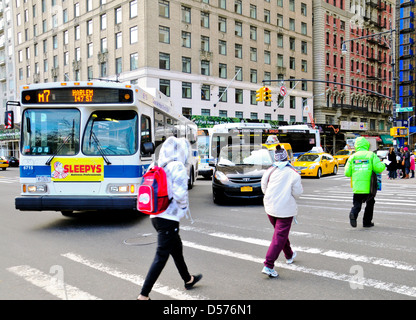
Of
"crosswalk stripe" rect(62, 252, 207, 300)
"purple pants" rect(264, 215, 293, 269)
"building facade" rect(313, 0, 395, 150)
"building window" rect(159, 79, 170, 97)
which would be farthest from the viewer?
"building facade" rect(313, 0, 395, 150)

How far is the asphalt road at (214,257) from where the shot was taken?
4.65 m

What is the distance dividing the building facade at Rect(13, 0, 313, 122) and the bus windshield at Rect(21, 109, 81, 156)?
106 feet

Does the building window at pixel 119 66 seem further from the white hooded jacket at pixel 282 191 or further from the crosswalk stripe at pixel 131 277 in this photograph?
the white hooded jacket at pixel 282 191

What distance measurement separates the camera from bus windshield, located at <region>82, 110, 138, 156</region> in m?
8.38

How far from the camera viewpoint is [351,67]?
65.9 meters

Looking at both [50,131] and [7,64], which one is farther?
[7,64]

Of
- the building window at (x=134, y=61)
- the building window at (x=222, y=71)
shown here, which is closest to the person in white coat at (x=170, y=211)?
the building window at (x=134, y=61)

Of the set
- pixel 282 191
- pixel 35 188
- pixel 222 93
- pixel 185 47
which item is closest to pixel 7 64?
pixel 185 47

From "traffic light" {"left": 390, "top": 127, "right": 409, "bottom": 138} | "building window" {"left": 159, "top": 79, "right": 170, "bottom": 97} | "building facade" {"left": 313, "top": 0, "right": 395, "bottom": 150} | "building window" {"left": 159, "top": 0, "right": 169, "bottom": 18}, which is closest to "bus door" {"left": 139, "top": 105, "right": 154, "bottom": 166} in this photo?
"traffic light" {"left": 390, "top": 127, "right": 409, "bottom": 138}

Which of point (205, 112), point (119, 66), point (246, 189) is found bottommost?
point (246, 189)

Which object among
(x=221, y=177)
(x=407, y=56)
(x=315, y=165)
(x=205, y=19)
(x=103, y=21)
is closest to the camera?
(x=221, y=177)

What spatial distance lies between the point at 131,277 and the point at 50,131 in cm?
457

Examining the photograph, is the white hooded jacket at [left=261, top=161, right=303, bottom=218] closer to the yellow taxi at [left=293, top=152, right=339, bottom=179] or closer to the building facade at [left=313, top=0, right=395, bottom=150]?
the yellow taxi at [left=293, top=152, right=339, bottom=179]

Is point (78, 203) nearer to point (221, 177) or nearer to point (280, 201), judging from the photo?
point (280, 201)
